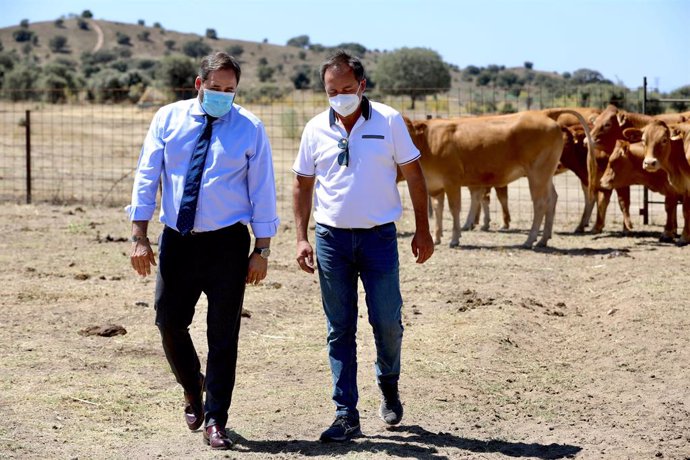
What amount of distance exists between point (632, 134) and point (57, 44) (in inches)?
3471

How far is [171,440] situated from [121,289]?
5.06 meters

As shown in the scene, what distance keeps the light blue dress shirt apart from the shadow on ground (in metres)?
1.24

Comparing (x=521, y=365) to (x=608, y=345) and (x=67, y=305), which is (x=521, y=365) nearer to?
(x=608, y=345)

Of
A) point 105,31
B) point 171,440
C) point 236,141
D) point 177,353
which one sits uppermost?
point 105,31

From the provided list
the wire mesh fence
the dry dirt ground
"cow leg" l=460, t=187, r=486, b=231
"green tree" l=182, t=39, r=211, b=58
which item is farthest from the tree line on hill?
the dry dirt ground

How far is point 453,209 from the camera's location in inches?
601

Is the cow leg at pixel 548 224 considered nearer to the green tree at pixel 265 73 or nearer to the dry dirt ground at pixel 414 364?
the dry dirt ground at pixel 414 364

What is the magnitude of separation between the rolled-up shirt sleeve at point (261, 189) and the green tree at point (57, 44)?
95166 mm

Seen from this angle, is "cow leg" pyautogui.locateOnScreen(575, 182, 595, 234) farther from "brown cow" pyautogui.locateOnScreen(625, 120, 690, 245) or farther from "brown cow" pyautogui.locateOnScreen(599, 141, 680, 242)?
"brown cow" pyautogui.locateOnScreen(625, 120, 690, 245)

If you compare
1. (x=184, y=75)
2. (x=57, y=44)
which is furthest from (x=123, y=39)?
(x=184, y=75)

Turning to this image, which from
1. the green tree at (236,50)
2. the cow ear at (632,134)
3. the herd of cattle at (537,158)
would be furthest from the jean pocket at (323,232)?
the green tree at (236,50)

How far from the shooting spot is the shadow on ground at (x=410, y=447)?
629 cm

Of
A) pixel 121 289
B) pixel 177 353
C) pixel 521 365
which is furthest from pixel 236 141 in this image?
pixel 121 289

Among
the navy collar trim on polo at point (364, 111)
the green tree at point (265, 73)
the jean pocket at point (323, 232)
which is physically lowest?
the jean pocket at point (323, 232)
